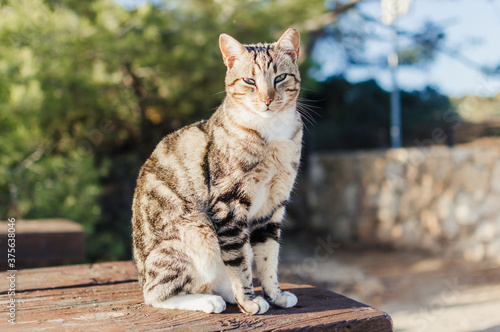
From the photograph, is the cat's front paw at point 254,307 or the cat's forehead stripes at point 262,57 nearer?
the cat's front paw at point 254,307

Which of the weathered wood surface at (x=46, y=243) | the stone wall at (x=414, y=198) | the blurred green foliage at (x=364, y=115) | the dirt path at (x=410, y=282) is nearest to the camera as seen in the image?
the weathered wood surface at (x=46, y=243)

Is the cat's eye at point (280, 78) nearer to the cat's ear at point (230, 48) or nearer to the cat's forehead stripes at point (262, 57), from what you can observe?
the cat's forehead stripes at point (262, 57)

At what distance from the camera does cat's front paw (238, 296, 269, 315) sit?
1481 mm

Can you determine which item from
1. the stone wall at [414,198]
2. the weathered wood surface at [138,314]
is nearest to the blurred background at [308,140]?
the stone wall at [414,198]

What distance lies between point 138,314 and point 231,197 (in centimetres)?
53

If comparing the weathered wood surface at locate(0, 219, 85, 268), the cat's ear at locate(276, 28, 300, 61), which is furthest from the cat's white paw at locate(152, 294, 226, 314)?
the weathered wood surface at locate(0, 219, 85, 268)

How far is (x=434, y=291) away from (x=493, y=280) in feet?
1.85

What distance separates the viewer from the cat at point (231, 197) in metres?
1.53

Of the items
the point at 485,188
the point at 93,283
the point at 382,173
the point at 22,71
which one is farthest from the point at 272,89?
the point at 382,173

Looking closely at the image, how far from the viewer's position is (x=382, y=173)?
17.7 ft

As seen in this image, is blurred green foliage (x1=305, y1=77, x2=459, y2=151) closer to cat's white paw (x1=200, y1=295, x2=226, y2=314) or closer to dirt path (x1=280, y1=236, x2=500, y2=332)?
dirt path (x1=280, y1=236, x2=500, y2=332)

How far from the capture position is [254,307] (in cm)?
148

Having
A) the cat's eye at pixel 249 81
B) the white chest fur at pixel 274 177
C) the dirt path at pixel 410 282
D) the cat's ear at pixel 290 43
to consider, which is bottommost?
the dirt path at pixel 410 282

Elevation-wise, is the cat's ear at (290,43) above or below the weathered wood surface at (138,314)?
above
